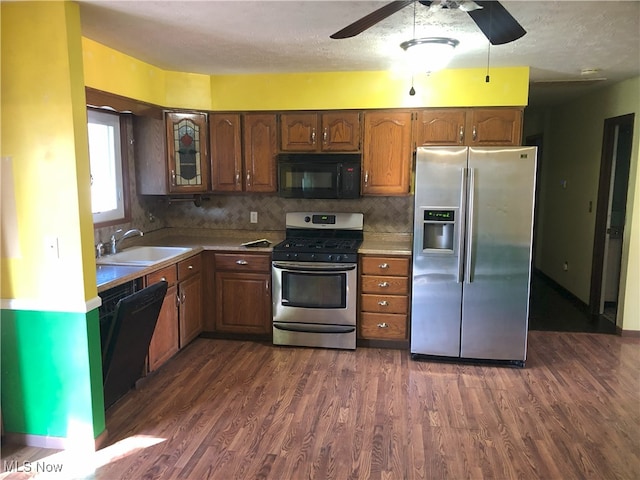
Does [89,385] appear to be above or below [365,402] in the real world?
above

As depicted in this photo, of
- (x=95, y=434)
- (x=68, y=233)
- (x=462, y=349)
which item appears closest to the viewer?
(x=68, y=233)

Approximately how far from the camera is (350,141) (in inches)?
164

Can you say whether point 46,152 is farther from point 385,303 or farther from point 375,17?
point 385,303

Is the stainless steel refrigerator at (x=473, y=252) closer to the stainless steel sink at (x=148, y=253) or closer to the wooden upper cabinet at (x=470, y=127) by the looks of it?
the wooden upper cabinet at (x=470, y=127)

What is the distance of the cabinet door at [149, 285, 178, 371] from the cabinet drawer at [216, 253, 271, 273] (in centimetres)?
54

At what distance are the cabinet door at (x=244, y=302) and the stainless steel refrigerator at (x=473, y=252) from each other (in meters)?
1.26

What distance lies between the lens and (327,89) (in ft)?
13.6

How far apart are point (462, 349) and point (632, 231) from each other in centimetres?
200

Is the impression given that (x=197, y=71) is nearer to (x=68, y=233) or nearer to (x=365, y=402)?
(x=68, y=233)

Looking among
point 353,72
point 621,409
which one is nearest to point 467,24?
point 353,72

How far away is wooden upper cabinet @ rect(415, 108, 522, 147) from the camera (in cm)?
395

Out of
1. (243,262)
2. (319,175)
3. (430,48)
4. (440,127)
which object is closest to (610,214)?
(440,127)

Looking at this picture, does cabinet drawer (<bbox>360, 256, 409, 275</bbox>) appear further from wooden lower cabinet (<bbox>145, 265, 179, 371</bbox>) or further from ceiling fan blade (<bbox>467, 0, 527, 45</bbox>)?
ceiling fan blade (<bbox>467, 0, 527, 45</bbox>)

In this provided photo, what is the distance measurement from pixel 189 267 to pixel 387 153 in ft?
6.36
